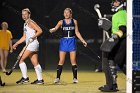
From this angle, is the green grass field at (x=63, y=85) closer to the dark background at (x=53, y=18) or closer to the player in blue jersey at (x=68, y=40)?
the player in blue jersey at (x=68, y=40)

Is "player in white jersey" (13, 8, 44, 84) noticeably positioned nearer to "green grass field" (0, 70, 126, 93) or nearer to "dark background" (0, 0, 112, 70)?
"green grass field" (0, 70, 126, 93)

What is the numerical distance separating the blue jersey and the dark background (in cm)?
327

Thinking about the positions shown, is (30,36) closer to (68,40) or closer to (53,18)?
(68,40)

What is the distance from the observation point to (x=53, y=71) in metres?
12.0

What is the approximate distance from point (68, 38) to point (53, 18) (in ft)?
11.9

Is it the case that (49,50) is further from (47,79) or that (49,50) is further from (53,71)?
(47,79)

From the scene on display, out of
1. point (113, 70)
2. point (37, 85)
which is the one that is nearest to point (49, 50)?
point (37, 85)

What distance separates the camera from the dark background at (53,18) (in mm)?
12688

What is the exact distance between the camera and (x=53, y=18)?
1287 centimetres

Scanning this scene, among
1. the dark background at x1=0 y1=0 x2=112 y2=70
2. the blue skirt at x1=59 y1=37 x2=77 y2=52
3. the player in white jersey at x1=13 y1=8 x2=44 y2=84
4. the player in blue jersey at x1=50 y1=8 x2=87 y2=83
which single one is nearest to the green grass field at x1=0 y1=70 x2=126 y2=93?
the player in white jersey at x1=13 y1=8 x2=44 y2=84

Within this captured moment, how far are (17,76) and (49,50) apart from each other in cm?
344

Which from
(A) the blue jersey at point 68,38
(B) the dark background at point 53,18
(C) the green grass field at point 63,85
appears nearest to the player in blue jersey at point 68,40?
(A) the blue jersey at point 68,38

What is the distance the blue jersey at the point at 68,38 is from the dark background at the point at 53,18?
3.27m

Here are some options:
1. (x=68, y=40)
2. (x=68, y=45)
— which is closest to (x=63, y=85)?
(x=68, y=45)
